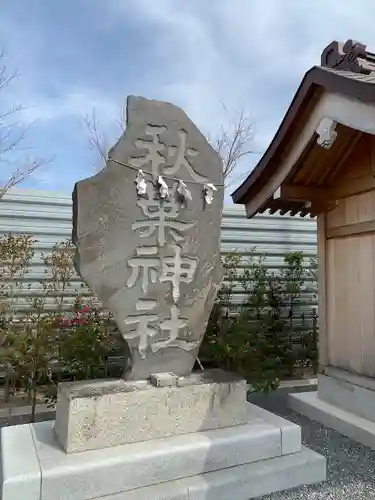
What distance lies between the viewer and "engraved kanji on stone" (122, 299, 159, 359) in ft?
11.3

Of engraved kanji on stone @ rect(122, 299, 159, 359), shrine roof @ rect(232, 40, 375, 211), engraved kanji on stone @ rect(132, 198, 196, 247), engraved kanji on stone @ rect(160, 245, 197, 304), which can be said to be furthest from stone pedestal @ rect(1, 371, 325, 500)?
shrine roof @ rect(232, 40, 375, 211)

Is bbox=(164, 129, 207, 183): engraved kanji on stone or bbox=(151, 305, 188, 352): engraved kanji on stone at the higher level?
bbox=(164, 129, 207, 183): engraved kanji on stone

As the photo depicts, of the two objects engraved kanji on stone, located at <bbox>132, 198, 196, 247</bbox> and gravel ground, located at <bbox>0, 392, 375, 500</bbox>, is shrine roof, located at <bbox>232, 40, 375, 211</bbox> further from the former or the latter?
gravel ground, located at <bbox>0, 392, 375, 500</bbox>

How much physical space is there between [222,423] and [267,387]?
218 centimetres

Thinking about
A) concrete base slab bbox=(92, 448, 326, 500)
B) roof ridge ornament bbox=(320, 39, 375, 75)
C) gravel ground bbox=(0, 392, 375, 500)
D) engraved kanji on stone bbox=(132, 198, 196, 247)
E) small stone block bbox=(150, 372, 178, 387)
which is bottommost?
gravel ground bbox=(0, 392, 375, 500)

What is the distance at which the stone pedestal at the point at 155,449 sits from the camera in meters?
2.77

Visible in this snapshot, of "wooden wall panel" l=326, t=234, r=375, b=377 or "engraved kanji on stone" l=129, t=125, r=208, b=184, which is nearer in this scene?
"engraved kanji on stone" l=129, t=125, r=208, b=184

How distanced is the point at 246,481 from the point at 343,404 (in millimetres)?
2049

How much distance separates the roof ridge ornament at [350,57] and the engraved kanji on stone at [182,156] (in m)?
1.81

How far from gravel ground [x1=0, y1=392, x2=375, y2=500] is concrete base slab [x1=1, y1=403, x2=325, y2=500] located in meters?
0.12

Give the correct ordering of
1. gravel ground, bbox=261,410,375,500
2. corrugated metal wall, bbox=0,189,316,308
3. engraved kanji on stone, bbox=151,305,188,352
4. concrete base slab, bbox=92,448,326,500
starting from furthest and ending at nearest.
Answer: corrugated metal wall, bbox=0,189,316,308, engraved kanji on stone, bbox=151,305,188,352, gravel ground, bbox=261,410,375,500, concrete base slab, bbox=92,448,326,500

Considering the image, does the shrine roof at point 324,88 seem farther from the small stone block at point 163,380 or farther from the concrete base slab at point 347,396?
the small stone block at point 163,380

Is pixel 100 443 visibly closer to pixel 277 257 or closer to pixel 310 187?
pixel 310 187

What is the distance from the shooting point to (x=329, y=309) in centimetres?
515
